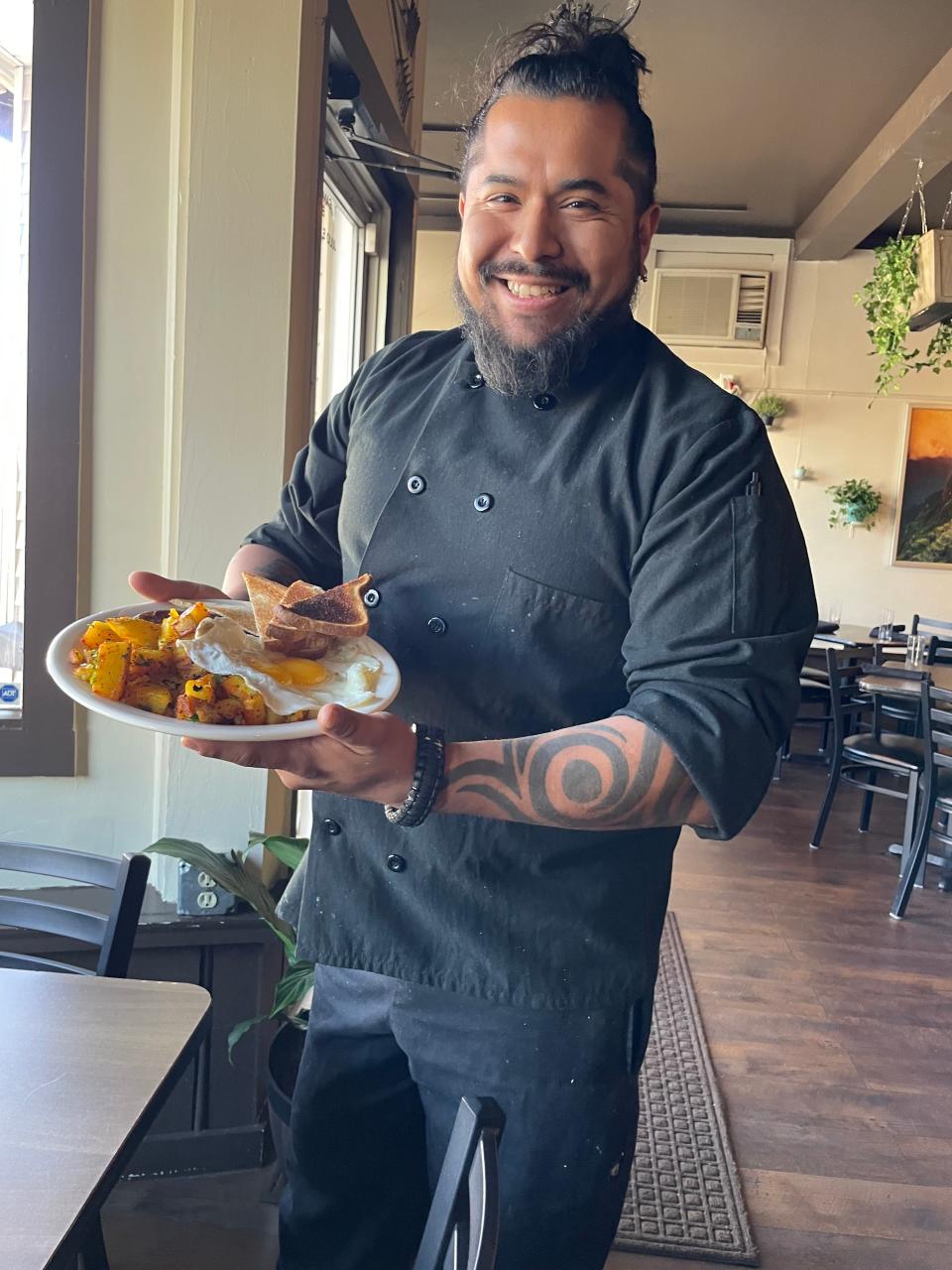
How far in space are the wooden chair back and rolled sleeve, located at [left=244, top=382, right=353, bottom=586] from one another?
0.49 metres

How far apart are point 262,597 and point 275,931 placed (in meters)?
1.05

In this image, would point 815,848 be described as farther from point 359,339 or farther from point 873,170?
point 873,170

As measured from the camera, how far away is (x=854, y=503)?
24.5 ft

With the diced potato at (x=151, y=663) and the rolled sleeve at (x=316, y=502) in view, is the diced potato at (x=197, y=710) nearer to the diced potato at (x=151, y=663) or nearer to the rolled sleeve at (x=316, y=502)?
the diced potato at (x=151, y=663)

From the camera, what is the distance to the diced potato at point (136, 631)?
42.0 inches

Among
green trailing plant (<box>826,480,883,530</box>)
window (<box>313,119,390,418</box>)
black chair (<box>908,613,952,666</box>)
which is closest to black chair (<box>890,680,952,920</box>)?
black chair (<box>908,613,952,666</box>)

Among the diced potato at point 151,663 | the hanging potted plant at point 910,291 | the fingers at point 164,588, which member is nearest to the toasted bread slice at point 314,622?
the diced potato at point 151,663

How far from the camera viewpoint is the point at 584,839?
1.16m

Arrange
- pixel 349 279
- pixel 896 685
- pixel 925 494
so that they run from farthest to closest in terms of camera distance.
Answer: pixel 925 494 → pixel 896 685 → pixel 349 279

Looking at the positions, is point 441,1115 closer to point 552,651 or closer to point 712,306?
point 552,651

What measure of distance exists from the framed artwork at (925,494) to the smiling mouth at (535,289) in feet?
23.6

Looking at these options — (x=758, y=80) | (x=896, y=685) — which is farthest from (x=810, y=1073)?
(x=758, y=80)

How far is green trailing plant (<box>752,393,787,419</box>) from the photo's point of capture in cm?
746

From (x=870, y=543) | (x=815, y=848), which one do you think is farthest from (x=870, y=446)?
(x=815, y=848)
